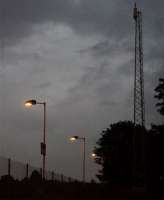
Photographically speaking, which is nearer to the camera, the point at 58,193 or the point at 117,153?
the point at 58,193

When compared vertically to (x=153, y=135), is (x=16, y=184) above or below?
below

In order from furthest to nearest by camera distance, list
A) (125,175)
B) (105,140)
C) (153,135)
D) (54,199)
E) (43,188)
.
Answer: (105,140)
(125,175)
(153,135)
(43,188)
(54,199)

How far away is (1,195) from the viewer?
120 feet

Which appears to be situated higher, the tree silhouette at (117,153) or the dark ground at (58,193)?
the tree silhouette at (117,153)

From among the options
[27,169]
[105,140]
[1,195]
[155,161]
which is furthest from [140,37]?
[105,140]

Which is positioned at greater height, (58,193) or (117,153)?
(117,153)

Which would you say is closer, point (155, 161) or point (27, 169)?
point (27, 169)

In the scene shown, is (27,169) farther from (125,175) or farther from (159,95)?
(125,175)

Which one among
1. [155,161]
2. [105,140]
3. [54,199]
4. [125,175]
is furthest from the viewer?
[105,140]

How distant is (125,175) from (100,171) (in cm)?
1627

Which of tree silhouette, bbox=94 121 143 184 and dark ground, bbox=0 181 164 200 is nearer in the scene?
dark ground, bbox=0 181 164 200

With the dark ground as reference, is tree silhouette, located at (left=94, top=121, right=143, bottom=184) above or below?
above

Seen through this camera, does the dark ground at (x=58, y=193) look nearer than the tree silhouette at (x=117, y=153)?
Yes

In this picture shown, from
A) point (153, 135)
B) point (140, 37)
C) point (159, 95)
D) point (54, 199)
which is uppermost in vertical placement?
point (140, 37)
